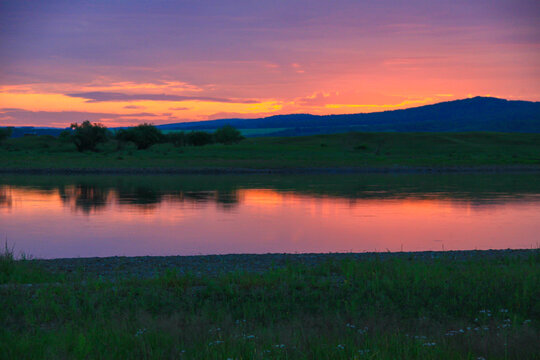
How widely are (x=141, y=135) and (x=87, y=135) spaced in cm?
1306

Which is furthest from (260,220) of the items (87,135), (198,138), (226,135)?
(198,138)

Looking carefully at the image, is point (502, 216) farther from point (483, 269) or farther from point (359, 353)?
point (359, 353)

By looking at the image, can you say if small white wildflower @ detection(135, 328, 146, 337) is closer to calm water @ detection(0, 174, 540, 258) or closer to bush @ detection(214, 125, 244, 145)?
calm water @ detection(0, 174, 540, 258)

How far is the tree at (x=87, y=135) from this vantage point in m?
101

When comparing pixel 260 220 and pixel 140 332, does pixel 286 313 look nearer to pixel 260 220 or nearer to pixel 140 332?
pixel 140 332

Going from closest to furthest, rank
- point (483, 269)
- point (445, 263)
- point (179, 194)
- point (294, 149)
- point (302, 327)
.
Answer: point (302, 327) < point (483, 269) < point (445, 263) < point (179, 194) < point (294, 149)

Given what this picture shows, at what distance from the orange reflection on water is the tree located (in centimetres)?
6843

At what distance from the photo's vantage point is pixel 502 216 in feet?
86.5

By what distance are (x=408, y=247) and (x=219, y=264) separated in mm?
7513

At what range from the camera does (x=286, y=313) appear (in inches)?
359

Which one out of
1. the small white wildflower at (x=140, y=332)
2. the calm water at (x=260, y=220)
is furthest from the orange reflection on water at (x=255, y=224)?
the small white wildflower at (x=140, y=332)

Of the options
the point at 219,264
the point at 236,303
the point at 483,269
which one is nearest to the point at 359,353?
the point at 236,303

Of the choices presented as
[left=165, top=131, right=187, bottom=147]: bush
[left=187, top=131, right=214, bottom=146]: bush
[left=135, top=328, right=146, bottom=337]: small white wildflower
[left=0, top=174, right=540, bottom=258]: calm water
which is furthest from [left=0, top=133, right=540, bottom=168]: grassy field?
[left=135, top=328, right=146, bottom=337]: small white wildflower

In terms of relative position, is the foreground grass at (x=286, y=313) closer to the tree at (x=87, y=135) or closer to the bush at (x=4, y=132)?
the tree at (x=87, y=135)
